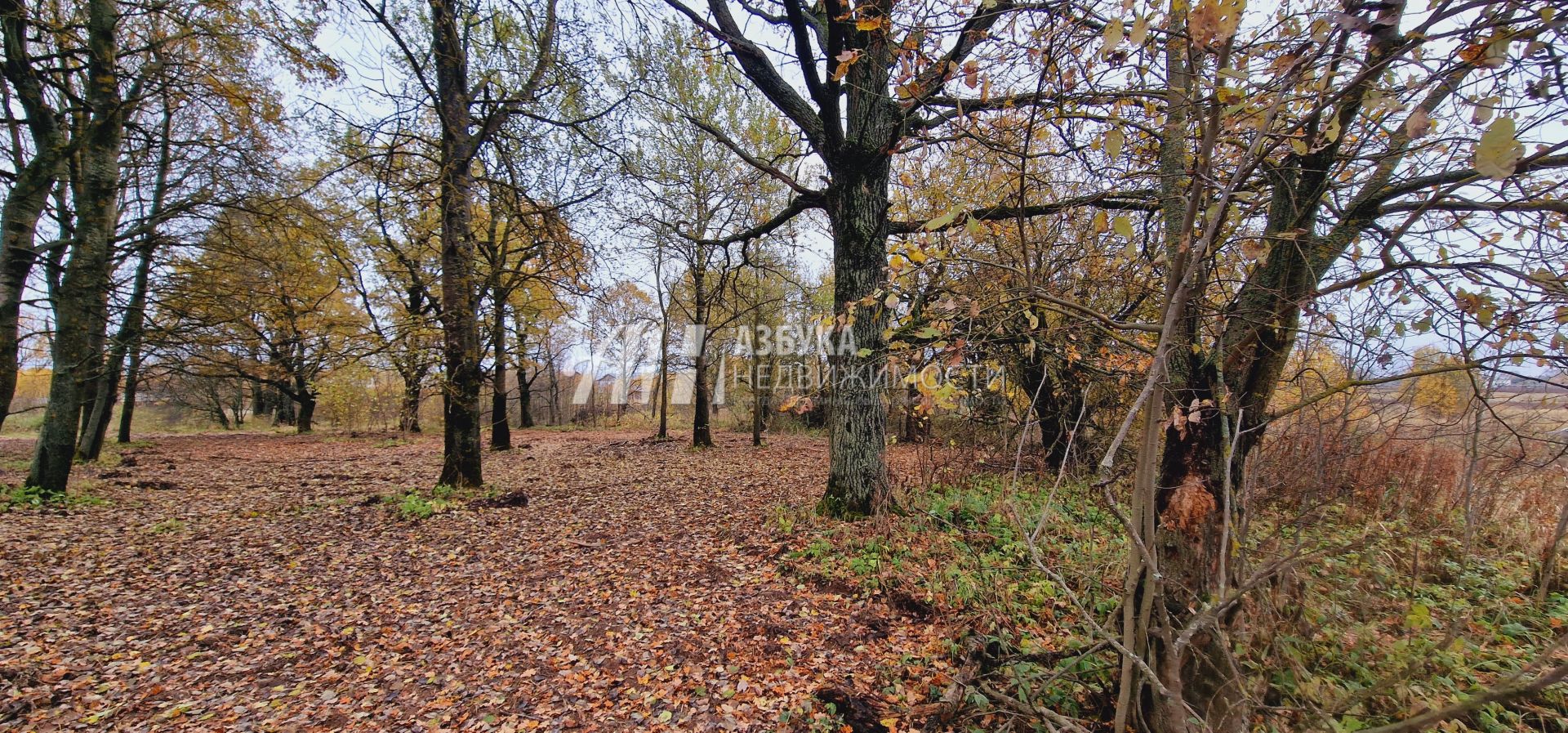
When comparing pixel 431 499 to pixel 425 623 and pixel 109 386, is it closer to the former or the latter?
pixel 425 623

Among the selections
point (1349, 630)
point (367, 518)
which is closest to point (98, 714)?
point (367, 518)

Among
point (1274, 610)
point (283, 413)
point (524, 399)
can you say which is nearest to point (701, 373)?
point (524, 399)

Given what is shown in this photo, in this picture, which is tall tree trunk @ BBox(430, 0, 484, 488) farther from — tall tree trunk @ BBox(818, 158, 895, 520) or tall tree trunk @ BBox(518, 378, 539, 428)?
tall tree trunk @ BBox(518, 378, 539, 428)

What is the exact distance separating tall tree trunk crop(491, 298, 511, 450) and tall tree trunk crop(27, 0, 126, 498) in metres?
4.28

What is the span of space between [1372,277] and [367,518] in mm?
8257

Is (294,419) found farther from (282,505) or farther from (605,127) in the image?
(605,127)

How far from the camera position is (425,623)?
371 centimetres

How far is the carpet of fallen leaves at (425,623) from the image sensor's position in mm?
2783

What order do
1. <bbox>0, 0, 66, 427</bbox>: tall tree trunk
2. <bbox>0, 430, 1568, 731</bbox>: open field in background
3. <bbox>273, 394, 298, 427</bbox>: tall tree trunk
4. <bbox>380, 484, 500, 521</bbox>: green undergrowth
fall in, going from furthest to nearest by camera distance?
1. <bbox>273, 394, 298, 427</bbox>: tall tree trunk
2. <bbox>380, 484, 500, 521</bbox>: green undergrowth
3. <bbox>0, 0, 66, 427</bbox>: tall tree trunk
4. <bbox>0, 430, 1568, 731</bbox>: open field in background

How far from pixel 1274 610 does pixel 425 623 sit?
501 cm

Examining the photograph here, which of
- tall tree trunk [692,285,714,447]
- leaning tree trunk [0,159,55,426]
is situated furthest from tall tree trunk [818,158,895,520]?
leaning tree trunk [0,159,55,426]

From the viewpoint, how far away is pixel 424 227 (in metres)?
13.1

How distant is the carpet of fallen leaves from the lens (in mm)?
2783

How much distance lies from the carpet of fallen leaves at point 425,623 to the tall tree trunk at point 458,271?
118 cm
